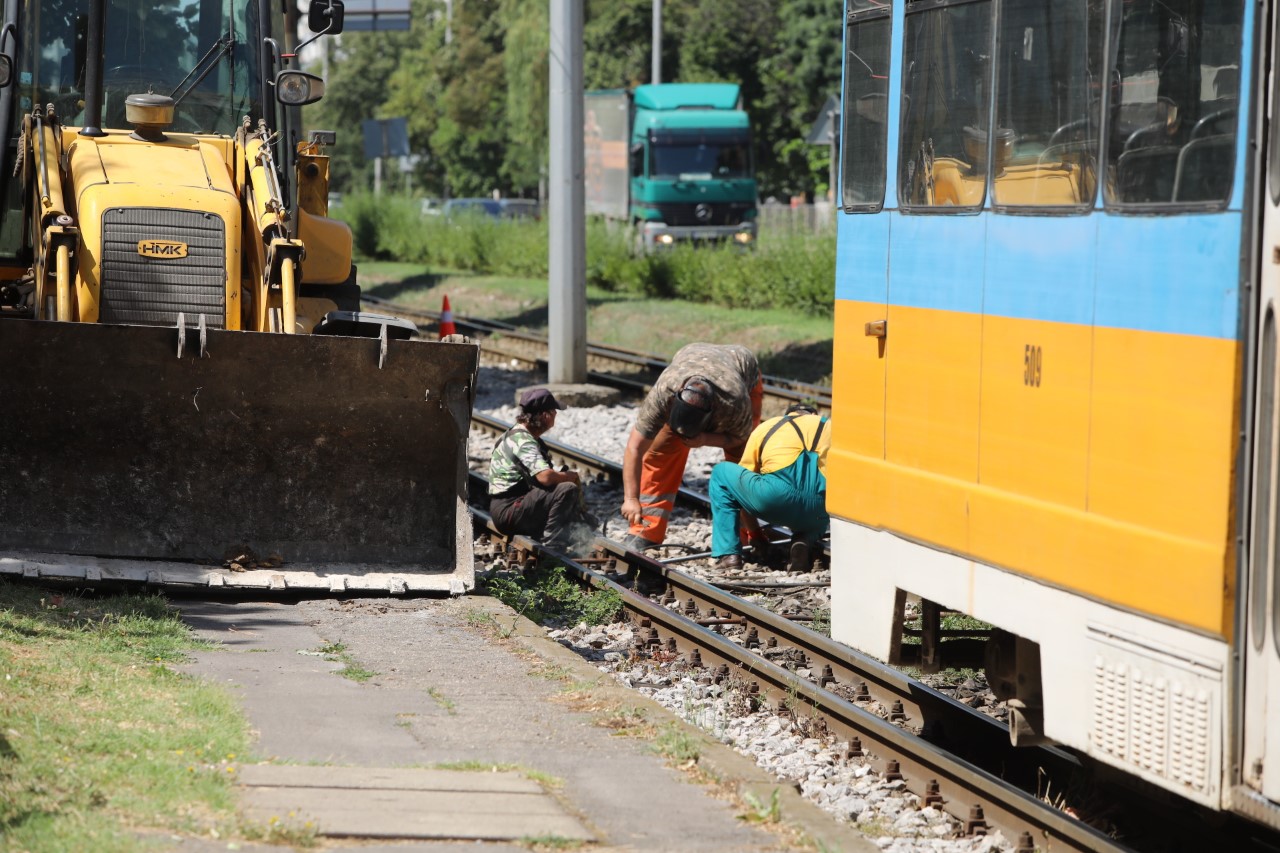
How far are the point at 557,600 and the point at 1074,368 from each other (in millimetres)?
4801

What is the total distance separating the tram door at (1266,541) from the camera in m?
4.39

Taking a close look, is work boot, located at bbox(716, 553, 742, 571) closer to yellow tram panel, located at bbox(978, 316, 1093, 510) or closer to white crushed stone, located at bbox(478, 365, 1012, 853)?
white crushed stone, located at bbox(478, 365, 1012, 853)

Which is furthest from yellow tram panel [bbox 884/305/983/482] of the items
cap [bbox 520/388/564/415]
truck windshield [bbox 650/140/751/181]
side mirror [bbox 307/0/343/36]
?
truck windshield [bbox 650/140/751/181]

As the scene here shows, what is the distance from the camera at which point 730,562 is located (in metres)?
10.4

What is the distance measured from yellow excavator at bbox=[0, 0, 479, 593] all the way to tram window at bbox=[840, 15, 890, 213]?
2.91 metres

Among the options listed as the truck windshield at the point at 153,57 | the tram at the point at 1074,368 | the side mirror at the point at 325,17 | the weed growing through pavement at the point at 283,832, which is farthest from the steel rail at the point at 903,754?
the truck windshield at the point at 153,57

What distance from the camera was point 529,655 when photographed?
7797 mm

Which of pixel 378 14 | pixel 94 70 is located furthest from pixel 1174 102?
pixel 378 14

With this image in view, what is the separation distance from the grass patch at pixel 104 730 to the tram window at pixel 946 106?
3.26 meters

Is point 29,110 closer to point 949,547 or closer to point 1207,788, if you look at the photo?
point 949,547

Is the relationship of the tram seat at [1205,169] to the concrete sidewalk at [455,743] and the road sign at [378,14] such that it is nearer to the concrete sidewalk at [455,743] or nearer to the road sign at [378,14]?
the concrete sidewalk at [455,743]

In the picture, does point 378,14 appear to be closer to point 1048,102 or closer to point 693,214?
point 693,214

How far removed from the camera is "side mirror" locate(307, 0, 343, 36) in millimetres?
10477

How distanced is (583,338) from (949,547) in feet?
40.9
